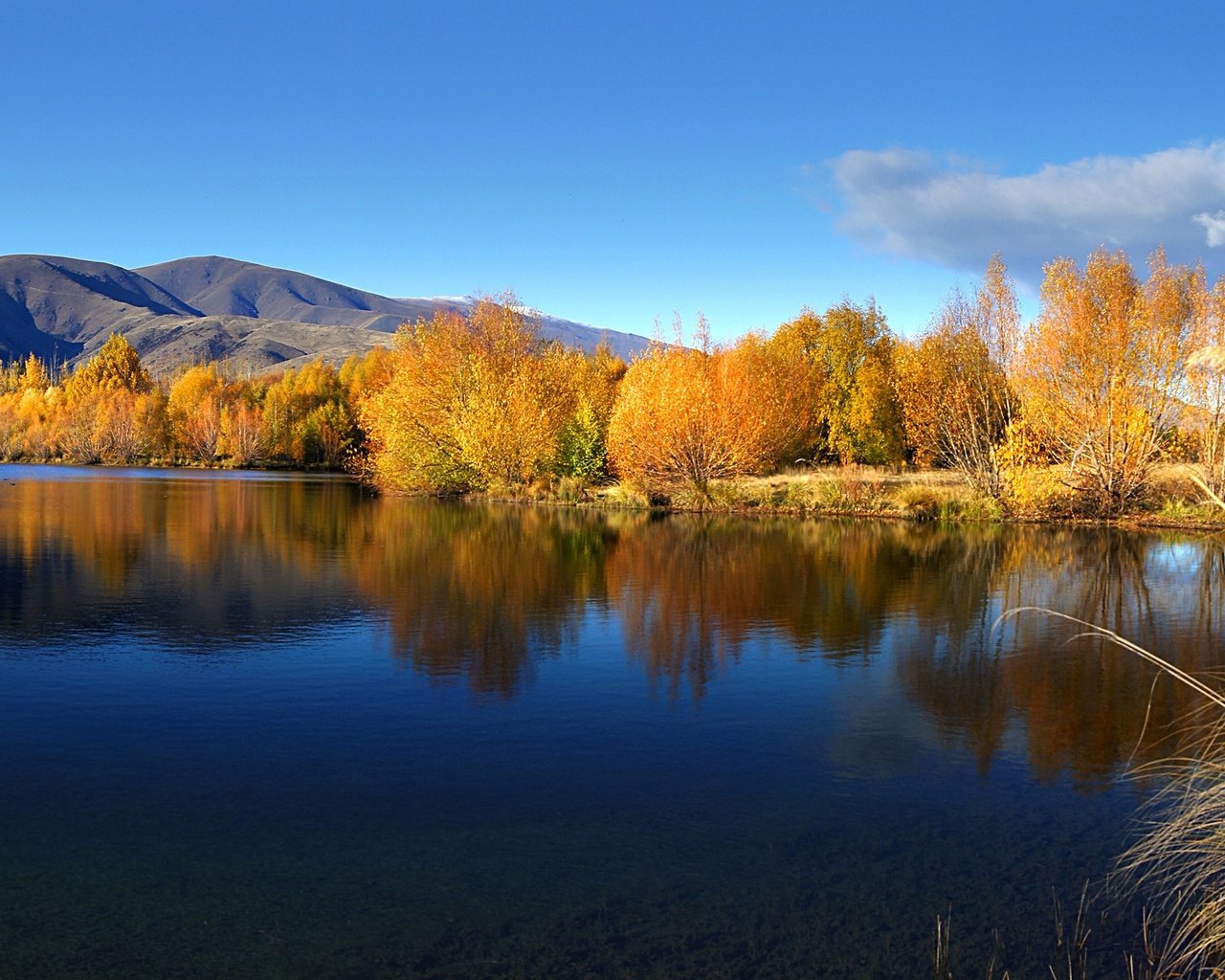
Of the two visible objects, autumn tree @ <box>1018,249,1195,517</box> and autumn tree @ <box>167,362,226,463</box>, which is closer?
autumn tree @ <box>1018,249,1195,517</box>

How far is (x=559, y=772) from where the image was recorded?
7984 mm

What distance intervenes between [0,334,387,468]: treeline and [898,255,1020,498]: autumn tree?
199 feet

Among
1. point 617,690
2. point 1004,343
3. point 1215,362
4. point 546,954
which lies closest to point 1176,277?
point 1004,343

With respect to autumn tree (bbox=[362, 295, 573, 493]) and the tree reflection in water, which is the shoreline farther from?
the tree reflection in water

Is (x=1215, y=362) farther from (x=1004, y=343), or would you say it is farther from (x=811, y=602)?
(x=1004, y=343)

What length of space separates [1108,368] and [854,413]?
68.7 ft

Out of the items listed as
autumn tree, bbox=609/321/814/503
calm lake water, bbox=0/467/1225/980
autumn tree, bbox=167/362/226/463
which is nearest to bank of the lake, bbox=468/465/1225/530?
autumn tree, bbox=609/321/814/503

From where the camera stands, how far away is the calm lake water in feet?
17.9

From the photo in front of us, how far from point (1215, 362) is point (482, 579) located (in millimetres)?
15305

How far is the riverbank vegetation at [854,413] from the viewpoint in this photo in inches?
1246

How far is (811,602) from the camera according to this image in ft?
54.6

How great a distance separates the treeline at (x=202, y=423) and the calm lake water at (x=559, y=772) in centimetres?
7655

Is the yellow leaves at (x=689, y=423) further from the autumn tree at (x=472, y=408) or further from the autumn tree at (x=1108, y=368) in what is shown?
the autumn tree at (x=1108, y=368)

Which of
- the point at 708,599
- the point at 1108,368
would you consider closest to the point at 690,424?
the point at 1108,368
